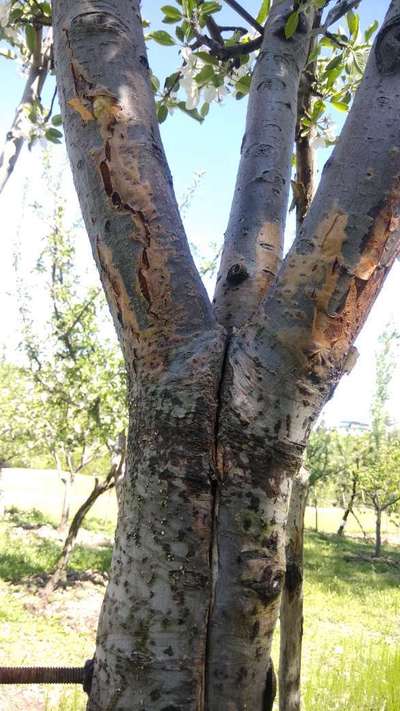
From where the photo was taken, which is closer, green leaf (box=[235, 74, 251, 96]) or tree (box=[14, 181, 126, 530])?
green leaf (box=[235, 74, 251, 96])

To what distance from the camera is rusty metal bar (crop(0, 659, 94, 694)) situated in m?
0.93

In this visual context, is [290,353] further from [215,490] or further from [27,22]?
[27,22]

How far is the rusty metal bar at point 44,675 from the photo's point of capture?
93 cm

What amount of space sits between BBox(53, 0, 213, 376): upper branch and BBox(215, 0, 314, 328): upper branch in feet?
0.62

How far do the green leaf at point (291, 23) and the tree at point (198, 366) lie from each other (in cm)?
34

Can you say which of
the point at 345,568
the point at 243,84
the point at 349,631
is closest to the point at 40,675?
the point at 243,84

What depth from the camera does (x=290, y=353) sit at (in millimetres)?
880

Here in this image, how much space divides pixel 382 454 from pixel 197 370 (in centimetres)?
2135

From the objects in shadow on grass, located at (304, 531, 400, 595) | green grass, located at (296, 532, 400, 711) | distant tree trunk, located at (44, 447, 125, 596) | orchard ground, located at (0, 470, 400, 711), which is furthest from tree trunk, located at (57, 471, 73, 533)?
shadow on grass, located at (304, 531, 400, 595)

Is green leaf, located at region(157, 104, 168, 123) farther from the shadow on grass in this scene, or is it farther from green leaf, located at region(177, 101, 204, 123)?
the shadow on grass

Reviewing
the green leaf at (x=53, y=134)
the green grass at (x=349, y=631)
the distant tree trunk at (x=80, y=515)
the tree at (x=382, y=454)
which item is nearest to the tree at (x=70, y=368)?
the distant tree trunk at (x=80, y=515)

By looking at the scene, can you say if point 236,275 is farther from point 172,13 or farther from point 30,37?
point 30,37

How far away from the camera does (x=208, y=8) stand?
64.3 inches

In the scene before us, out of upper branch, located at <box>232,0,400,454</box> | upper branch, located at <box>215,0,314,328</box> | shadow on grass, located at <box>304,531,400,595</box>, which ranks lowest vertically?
shadow on grass, located at <box>304,531,400,595</box>
